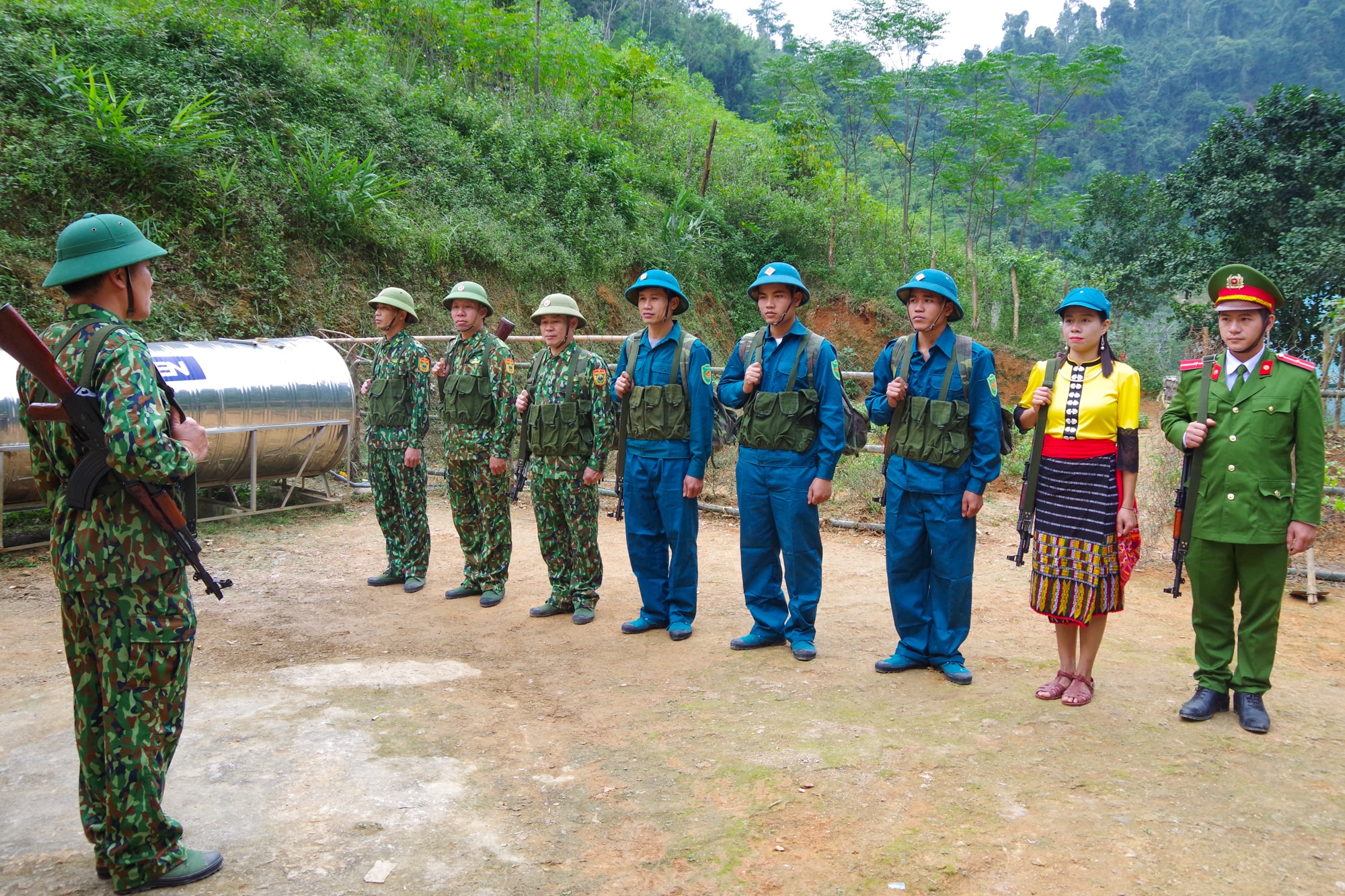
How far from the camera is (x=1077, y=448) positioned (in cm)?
381

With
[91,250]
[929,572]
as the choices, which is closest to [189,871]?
[91,250]

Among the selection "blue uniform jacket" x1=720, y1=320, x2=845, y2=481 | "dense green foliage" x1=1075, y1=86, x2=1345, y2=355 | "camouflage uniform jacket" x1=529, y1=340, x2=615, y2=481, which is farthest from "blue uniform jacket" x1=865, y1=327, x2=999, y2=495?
"dense green foliage" x1=1075, y1=86, x2=1345, y2=355

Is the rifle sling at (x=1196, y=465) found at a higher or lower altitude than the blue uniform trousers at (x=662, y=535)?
higher

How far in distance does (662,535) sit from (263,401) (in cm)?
452

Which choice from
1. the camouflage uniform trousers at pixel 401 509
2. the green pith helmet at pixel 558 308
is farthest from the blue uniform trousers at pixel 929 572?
the camouflage uniform trousers at pixel 401 509

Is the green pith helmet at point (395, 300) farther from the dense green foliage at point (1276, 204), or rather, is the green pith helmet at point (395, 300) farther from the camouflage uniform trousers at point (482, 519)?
the dense green foliage at point (1276, 204)

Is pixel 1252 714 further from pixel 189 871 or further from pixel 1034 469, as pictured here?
pixel 189 871

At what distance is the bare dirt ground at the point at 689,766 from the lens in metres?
2.63

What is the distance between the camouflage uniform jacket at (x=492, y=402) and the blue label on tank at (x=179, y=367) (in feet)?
9.32

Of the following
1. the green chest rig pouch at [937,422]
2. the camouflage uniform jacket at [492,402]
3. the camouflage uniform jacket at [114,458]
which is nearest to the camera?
the camouflage uniform jacket at [114,458]

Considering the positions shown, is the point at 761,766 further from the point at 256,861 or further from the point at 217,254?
the point at 217,254

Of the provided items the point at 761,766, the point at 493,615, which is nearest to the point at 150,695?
the point at 761,766

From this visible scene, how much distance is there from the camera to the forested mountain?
4331 cm

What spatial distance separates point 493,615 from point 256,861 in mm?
2856
